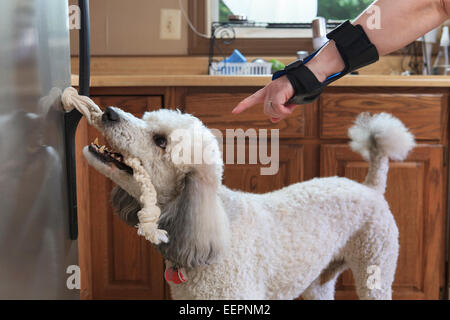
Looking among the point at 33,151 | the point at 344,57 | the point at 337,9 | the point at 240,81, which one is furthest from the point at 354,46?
the point at 337,9

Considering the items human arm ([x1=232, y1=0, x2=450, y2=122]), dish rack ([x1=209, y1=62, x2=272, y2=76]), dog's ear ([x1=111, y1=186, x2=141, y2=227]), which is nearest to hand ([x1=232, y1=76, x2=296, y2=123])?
human arm ([x1=232, y1=0, x2=450, y2=122])

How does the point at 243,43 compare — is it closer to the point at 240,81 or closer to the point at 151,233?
the point at 240,81

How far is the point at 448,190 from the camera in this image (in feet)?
5.10

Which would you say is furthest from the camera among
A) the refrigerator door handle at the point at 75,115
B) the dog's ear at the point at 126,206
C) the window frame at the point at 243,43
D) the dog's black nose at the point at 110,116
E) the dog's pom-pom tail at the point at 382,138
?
the window frame at the point at 243,43

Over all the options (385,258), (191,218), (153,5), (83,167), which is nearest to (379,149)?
(385,258)

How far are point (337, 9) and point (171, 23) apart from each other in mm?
864

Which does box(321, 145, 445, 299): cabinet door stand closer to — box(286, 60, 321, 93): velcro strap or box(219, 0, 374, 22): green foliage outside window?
box(286, 60, 321, 93): velcro strap

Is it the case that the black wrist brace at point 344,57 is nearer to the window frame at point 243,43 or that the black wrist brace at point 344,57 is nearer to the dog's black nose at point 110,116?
the dog's black nose at point 110,116

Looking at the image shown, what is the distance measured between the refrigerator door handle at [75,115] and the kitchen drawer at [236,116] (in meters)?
0.83

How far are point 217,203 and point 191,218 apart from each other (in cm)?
7

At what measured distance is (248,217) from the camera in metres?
1.06

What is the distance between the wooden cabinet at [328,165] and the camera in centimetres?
152

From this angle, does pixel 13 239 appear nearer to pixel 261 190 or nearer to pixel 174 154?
pixel 174 154

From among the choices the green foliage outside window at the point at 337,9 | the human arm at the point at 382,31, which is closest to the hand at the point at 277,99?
the human arm at the point at 382,31
